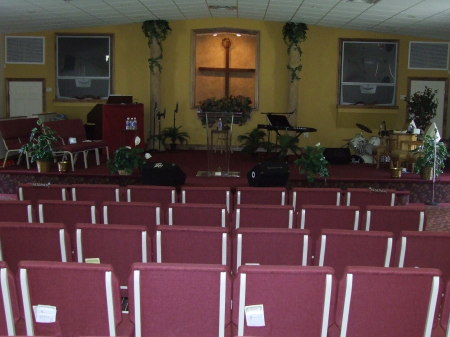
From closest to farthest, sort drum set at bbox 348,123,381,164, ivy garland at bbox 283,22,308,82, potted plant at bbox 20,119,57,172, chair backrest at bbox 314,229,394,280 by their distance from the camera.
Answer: chair backrest at bbox 314,229,394,280, potted plant at bbox 20,119,57,172, drum set at bbox 348,123,381,164, ivy garland at bbox 283,22,308,82

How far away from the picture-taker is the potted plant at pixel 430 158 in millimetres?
8148

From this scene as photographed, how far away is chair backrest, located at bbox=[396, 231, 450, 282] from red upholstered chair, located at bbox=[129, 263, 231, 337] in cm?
130

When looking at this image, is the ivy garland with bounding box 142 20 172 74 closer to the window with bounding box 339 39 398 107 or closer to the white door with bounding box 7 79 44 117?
the white door with bounding box 7 79 44 117

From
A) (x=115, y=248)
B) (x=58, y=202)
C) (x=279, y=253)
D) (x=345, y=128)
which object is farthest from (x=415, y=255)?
(x=345, y=128)

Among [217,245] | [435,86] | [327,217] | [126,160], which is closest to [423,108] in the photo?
[435,86]

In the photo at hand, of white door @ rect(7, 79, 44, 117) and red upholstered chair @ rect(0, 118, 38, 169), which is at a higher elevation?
white door @ rect(7, 79, 44, 117)

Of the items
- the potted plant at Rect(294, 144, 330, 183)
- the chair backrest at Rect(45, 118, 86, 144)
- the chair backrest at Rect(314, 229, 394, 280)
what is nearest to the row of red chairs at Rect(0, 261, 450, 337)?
the chair backrest at Rect(314, 229, 394, 280)

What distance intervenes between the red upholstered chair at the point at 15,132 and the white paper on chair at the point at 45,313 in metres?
7.08

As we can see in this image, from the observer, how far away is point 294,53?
Answer: 1278 centimetres

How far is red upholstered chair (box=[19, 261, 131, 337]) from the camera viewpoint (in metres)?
2.36

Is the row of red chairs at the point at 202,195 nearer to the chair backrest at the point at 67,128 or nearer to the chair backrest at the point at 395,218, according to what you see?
the chair backrest at the point at 395,218

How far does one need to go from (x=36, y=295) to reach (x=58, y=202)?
1891mm

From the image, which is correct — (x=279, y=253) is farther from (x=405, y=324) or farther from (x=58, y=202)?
(x=58, y=202)

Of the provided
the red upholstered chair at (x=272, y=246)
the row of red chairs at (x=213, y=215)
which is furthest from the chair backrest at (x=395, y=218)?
the red upholstered chair at (x=272, y=246)
